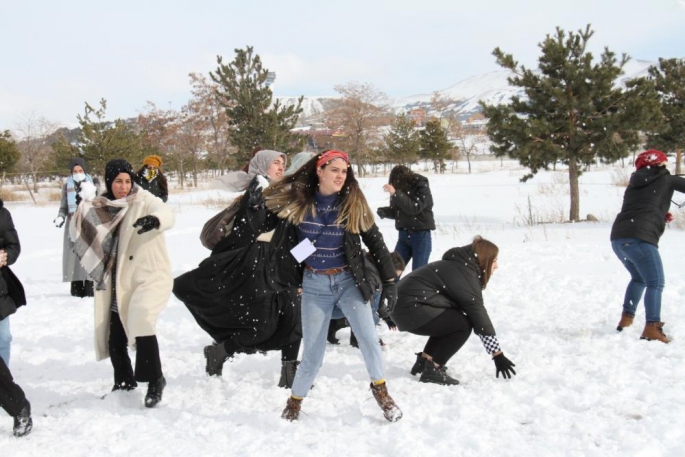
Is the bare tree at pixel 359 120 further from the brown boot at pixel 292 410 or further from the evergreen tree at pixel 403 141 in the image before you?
the brown boot at pixel 292 410

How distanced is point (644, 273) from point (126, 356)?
4394 millimetres

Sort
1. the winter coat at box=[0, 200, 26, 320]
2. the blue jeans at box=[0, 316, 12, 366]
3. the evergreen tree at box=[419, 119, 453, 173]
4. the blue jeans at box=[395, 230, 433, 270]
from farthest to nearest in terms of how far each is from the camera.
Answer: the evergreen tree at box=[419, 119, 453, 173]
the blue jeans at box=[395, 230, 433, 270]
the blue jeans at box=[0, 316, 12, 366]
the winter coat at box=[0, 200, 26, 320]

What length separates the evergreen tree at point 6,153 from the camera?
27156 mm

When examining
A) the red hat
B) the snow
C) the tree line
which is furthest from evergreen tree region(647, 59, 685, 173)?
the red hat

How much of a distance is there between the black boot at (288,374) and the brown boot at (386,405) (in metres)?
0.88

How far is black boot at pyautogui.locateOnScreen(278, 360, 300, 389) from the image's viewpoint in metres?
3.83

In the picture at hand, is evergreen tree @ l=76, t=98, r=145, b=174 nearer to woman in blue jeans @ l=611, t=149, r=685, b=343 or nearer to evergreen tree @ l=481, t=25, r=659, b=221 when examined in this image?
evergreen tree @ l=481, t=25, r=659, b=221

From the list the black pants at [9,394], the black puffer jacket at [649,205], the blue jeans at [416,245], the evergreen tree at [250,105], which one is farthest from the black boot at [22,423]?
the evergreen tree at [250,105]

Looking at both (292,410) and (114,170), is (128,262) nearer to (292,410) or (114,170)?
(114,170)

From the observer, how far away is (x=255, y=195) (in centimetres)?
378

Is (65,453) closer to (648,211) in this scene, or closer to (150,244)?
(150,244)

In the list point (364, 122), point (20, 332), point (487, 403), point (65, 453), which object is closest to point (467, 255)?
point (487, 403)

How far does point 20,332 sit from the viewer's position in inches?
209

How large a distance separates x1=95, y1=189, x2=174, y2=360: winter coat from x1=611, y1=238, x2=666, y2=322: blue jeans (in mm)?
3931
